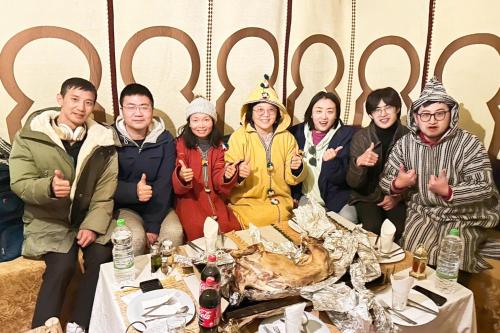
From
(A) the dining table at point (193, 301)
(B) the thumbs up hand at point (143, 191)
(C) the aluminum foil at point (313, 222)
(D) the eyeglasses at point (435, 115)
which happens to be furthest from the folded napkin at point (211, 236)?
(D) the eyeglasses at point (435, 115)

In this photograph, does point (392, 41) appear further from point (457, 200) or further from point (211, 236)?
point (211, 236)

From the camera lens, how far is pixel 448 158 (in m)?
2.08

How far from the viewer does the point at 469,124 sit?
2.58m

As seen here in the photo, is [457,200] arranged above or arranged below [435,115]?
below

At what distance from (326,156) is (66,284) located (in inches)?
61.2

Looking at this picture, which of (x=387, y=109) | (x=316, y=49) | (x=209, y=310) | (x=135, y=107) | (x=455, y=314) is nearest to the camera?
(x=209, y=310)

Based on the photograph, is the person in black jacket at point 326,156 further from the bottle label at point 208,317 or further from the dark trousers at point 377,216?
the bottle label at point 208,317

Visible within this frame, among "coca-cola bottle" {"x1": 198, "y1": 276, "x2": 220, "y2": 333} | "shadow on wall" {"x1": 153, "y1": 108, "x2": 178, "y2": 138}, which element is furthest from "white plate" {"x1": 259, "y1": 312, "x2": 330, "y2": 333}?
"shadow on wall" {"x1": 153, "y1": 108, "x2": 178, "y2": 138}

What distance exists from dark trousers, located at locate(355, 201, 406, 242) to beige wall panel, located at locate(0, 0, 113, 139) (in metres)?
1.76

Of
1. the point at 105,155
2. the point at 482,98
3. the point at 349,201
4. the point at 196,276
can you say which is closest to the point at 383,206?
the point at 349,201

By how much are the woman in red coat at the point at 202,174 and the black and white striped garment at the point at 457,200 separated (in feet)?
3.18

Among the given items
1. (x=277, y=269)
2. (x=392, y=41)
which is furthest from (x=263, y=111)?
(x=277, y=269)

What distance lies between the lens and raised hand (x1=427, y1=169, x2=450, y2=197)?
1.95 metres

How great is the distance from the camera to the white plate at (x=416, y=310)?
4.27ft
